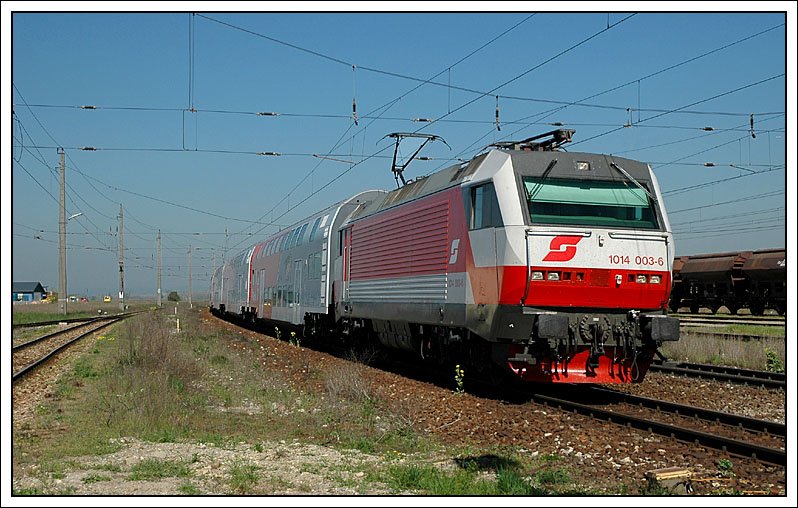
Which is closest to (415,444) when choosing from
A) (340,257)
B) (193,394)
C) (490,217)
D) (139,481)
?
(139,481)

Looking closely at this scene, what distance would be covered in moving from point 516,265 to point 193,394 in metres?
5.81

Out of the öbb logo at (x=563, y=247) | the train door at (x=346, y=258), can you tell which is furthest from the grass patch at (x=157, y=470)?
the train door at (x=346, y=258)

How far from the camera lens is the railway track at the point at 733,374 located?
47.9 feet

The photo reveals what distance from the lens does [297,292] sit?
88.8 feet

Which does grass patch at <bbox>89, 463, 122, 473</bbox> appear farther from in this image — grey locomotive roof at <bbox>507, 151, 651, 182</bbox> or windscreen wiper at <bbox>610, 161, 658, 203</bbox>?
windscreen wiper at <bbox>610, 161, 658, 203</bbox>

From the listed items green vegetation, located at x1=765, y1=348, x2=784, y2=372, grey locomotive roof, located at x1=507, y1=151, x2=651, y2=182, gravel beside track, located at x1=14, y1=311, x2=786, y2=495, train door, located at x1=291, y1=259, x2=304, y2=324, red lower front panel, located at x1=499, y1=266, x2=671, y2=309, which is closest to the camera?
gravel beside track, located at x1=14, y1=311, x2=786, y2=495

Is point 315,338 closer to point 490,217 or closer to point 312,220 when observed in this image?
point 312,220

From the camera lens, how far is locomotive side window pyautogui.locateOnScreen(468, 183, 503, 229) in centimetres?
1228

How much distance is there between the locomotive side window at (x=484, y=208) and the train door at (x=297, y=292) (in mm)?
13844

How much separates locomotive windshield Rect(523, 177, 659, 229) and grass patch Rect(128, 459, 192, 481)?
5.98m

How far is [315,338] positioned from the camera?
26.4m

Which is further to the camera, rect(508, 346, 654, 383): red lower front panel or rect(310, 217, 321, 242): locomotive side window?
rect(310, 217, 321, 242): locomotive side window

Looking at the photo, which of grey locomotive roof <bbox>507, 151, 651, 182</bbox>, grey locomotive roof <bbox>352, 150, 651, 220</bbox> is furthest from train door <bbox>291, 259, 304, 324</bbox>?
grey locomotive roof <bbox>507, 151, 651, 182</bbox>

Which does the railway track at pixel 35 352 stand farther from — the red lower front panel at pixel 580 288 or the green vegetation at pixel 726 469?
the green vegetation at pixel 726 469
